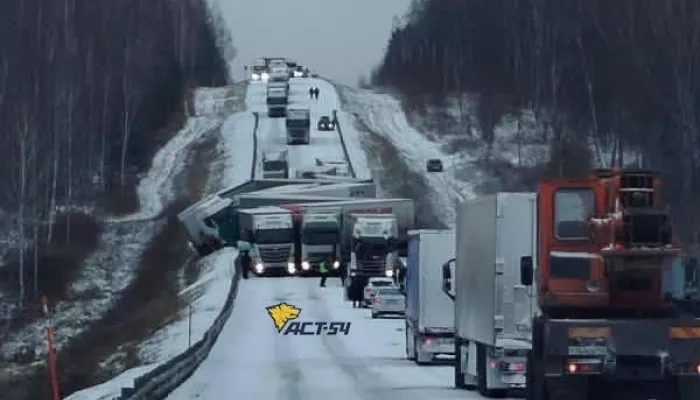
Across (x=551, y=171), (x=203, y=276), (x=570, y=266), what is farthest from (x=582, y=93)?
(x=570, y=266)

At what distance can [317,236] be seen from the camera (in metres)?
68.8

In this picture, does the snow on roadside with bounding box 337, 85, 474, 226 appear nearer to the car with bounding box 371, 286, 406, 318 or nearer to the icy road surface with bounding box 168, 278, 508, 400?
the icy road surface with bounding box 168, 278, 508, 400

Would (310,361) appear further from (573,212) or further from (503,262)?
(573,212)

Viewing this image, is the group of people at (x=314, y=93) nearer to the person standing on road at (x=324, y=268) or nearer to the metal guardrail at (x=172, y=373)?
the person standing on road at (x=324, y=268)

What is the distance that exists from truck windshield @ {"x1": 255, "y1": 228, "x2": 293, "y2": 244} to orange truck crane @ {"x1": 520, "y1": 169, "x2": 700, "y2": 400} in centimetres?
4712

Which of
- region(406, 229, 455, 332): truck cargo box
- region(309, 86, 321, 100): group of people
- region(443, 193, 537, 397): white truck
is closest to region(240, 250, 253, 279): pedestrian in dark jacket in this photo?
region(406, 229, 455, 332): truck cargo box

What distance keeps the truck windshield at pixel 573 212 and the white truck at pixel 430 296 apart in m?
13.5

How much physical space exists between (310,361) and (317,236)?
2912cm

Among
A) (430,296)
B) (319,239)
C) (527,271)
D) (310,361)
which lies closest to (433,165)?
(319,239)

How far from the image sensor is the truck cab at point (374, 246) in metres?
63.9

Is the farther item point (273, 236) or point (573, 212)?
point (273, 236)

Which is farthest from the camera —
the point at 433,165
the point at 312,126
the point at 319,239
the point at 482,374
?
the point at 312,126

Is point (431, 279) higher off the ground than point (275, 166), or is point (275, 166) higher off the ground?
point (275, 166)

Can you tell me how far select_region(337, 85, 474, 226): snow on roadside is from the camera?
96812 mm
